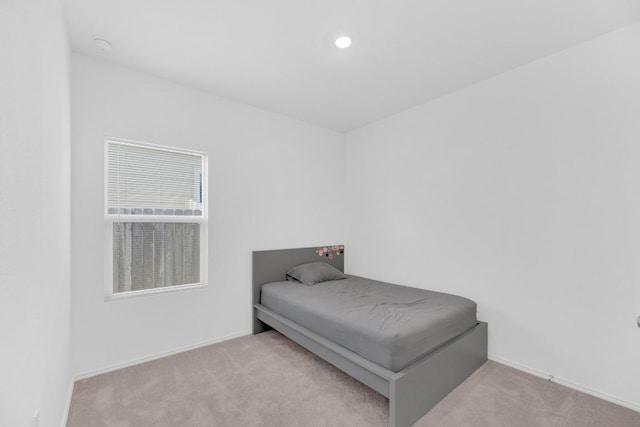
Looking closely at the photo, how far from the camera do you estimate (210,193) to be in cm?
305

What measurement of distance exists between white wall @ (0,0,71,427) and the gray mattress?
5.50 ft

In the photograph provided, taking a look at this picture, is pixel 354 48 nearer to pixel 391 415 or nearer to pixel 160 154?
pixel 160 154

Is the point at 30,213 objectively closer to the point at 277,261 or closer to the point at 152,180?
the point at 152,180

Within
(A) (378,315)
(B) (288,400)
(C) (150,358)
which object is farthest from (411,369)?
(C) (150,358)

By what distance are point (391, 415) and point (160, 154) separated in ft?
9.43

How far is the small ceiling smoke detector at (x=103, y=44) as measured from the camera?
2195mm

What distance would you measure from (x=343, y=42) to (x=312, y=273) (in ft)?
7.74

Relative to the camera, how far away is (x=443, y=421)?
1.86 metres

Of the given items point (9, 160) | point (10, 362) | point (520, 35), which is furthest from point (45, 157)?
point (520, 35)

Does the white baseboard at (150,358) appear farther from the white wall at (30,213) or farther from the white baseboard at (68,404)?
the white wall at (30,213)

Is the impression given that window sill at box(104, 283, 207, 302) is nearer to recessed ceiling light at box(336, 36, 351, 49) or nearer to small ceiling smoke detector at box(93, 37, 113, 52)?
small ceiling smoke detector at box(93, 37, 113, 52)

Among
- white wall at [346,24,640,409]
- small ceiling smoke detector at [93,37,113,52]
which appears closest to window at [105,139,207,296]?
small ceiling smoke detector at [93,37,113,52]

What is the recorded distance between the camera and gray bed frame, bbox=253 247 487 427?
1.80 m

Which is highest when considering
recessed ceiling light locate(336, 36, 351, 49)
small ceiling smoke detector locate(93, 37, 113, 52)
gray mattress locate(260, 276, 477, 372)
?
recessed ceiling light locate(336, 36, 351, 49)
